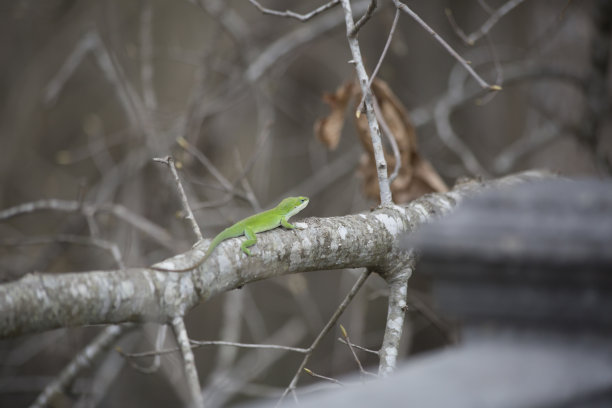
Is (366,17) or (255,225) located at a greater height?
(366,17)

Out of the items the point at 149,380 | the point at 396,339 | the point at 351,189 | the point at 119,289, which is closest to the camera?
the point at 119,289

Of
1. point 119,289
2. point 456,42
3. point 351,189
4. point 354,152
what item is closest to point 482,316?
point 119,289

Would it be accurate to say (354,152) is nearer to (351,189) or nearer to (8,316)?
(351,189)

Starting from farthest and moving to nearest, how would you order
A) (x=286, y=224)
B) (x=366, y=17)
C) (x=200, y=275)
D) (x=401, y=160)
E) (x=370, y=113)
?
(x=401, y=160) → (x=286, y=224) → (x=370, y=113) → (x=366, y=17) → (x=200, y=275)

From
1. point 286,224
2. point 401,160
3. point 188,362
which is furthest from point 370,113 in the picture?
point 188,362

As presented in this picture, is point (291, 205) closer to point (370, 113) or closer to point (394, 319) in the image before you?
point (370, 113)

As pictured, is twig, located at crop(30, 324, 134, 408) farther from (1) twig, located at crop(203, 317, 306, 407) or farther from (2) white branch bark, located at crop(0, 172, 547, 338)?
(2) white branch bark, located at crop(0, 172, 547, 338)
